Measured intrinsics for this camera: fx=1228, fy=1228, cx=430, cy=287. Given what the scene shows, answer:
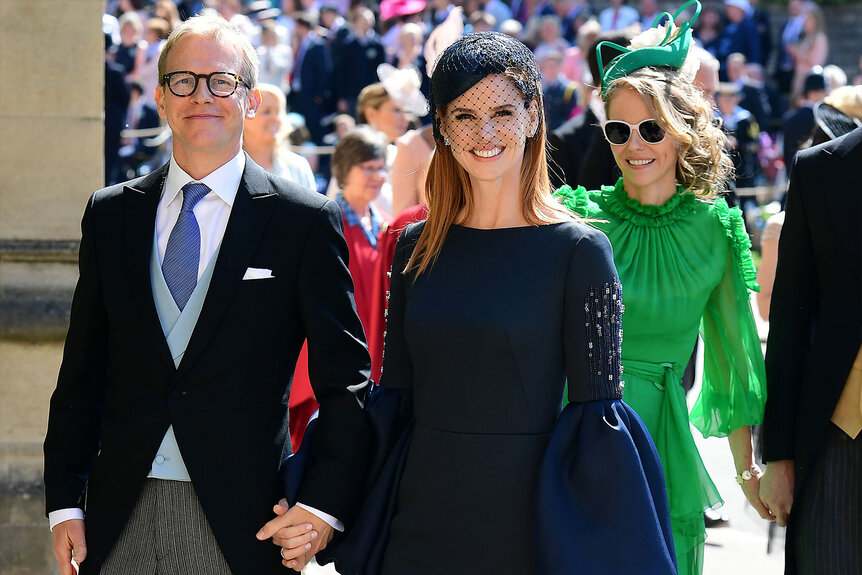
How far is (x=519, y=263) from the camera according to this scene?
298cm

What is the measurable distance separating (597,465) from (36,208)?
2.65m

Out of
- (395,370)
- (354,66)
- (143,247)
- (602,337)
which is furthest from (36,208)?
(354,66)

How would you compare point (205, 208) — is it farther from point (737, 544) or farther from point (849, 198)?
point (737, 544)

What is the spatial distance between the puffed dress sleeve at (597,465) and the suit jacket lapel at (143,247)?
0.97 meters

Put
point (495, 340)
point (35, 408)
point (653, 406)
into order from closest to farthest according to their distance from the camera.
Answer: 1. point (495, 340)
2. point (653, 406)
3. point (35, 408)

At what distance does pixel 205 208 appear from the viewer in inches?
122

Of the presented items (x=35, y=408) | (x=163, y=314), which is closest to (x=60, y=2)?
(x=35, y=408)

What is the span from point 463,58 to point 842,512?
1.65 m

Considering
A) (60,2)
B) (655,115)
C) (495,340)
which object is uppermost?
(60,2)

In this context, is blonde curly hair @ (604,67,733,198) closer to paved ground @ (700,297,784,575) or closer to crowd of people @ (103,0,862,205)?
paved ground @ (700,297,784,575)

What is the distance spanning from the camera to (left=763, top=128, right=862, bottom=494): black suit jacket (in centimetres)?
344

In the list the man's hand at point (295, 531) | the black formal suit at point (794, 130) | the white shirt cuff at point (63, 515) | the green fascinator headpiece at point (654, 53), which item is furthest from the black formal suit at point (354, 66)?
the man's hand at point (295, 531)

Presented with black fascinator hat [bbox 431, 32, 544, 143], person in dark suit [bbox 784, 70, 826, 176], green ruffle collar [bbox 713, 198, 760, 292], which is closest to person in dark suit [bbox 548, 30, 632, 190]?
green ruffle collar [bbox 713, 198, 760, 292]

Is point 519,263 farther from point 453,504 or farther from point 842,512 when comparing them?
point 842,512
